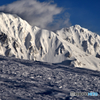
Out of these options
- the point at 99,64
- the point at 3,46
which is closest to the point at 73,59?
the point at 99,64

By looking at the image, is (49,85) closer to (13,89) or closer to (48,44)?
(13,89)

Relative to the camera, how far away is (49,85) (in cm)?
880

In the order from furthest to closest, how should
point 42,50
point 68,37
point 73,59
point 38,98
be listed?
point 68,37 < point 42,50 < point 73,59 < point 38,98

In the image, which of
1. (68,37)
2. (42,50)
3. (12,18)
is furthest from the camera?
(68,37)

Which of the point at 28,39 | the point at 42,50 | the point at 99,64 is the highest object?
the point at 28,39

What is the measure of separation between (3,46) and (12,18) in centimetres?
4817

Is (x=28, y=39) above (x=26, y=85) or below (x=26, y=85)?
above

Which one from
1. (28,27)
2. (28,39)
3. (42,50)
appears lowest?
(42,50)

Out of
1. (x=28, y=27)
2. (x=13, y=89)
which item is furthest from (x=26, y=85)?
(x=28, y=27)

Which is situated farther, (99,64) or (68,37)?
(68,37)

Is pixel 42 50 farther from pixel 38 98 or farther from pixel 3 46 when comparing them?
pixel 38 98

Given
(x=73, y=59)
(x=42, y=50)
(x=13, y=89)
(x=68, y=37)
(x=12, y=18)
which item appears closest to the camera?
(x=13, y=89)

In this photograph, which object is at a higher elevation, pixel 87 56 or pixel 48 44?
pixel 48 44

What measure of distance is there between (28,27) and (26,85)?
539 feet
